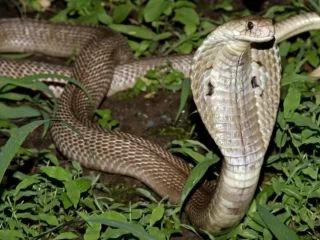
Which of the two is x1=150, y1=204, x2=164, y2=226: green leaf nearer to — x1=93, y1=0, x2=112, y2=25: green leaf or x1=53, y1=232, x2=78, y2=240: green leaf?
x1=53, y1=232, x2=78, y2=240: green leaf

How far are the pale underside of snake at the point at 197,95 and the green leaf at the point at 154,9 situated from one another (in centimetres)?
23

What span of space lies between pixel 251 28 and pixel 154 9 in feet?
9.01

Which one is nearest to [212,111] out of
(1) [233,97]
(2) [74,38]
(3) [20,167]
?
(1) [233,97]

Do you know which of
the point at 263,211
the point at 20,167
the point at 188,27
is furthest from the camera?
the point at 188,27

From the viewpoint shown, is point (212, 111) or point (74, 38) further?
point (74, 38)

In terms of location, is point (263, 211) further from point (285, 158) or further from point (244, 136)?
point (285, 158)

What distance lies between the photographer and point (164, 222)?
14.2ft

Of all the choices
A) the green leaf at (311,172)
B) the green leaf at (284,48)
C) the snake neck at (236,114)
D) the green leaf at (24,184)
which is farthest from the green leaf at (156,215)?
the green leaf at (284,48)

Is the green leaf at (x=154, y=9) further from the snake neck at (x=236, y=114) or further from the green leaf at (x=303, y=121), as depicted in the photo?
the snake neck at (x=236, y=114)

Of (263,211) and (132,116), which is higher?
(263,211)

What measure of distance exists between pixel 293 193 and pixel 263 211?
0.52 meters

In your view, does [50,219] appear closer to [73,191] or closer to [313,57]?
[73,191]

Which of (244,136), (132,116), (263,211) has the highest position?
(244,136)

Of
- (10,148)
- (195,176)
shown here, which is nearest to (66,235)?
(10,148)
